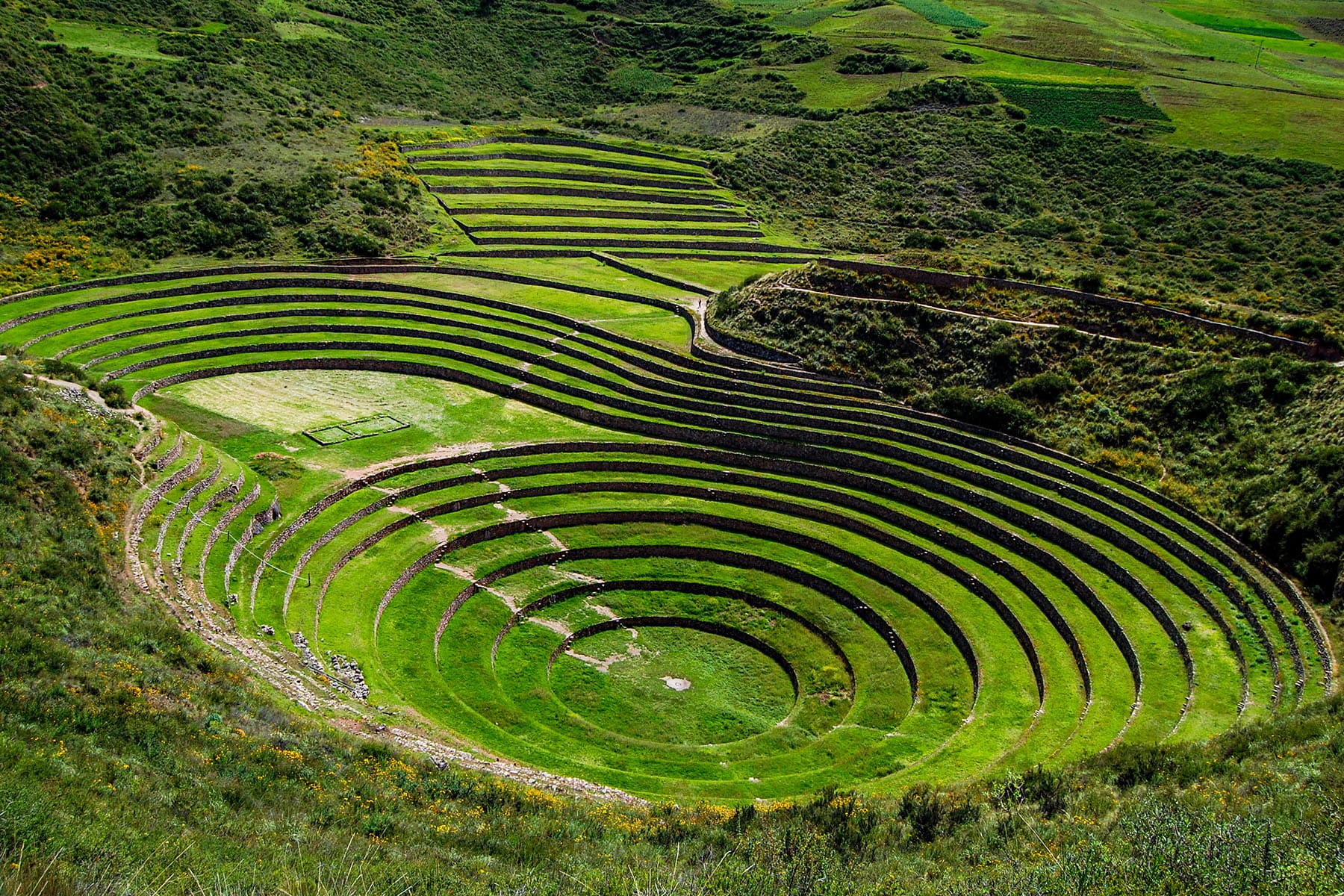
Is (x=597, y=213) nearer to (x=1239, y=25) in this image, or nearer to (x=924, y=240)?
(x=924, y=240)

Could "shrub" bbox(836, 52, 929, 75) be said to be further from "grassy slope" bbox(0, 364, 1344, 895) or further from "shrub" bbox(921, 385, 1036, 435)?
"grassy slope" bbox(0, 364, 1344, 895)

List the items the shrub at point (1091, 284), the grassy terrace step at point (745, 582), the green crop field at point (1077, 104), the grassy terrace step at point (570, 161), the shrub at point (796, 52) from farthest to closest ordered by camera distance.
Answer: the shrub at point (796, 52), the green crop field at point (1077, 104), the grassy terrace step at point (570, 161), the shrub at point (1091, 284), the grassy terrace step at point (745, 582)

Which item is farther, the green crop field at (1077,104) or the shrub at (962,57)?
the shrub at (962,57)

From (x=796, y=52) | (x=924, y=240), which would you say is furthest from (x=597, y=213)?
(x=796, y=52)

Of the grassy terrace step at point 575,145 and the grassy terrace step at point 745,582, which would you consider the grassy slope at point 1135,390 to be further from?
the grassy terrace step at point 575,145

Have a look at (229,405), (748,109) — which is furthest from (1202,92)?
(229,405)

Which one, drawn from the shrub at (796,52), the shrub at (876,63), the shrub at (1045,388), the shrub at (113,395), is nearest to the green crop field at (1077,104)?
the shrub at (876,63)
